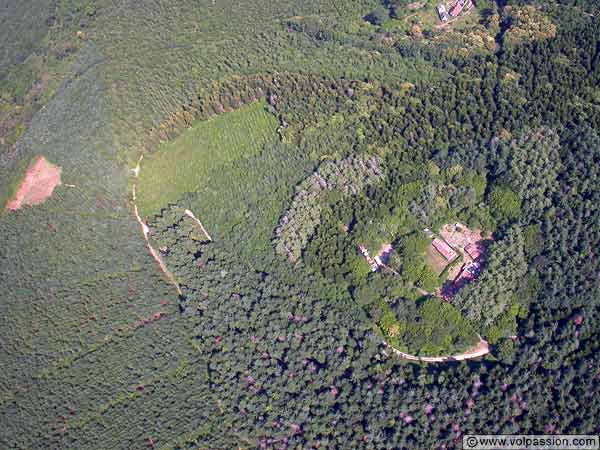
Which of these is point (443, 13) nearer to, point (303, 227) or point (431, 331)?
point (303, 227)

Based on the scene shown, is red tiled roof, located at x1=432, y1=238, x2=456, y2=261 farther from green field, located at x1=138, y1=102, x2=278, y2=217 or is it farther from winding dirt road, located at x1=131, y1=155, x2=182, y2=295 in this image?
winding dirt road, located at x1=131, y1=155, x2=182, y2=295

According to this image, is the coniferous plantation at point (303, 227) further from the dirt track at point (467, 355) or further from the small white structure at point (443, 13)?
the small white structure at point (443, 13)

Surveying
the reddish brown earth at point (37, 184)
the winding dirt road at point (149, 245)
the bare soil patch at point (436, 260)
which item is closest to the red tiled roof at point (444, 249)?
the bare soil patch at point (436, 260)

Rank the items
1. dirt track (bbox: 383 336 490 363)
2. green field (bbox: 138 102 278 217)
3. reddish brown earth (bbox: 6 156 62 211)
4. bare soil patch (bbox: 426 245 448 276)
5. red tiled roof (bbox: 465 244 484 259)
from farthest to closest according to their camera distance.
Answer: reddish brown earth (bbox: 6 156 62 211) < green field (bbox: 138 102 278 217) < bare soil patch (bbox: 426 245 448 276) < red tiled roof (bbox: 465 244 484 259) < dirt track (bbox: 383 336 490 363)

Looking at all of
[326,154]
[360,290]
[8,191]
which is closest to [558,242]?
[360,290]

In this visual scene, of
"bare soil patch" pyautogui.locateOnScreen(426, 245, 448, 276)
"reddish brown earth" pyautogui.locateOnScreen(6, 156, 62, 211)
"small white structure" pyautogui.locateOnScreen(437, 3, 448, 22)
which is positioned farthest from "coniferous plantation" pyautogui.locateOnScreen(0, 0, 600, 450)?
"small white structure" pyautogui.locateOnScreen(437, 3, 448, 22)

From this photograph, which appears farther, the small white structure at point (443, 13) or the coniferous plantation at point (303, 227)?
the small white structure at point (443, 13)
